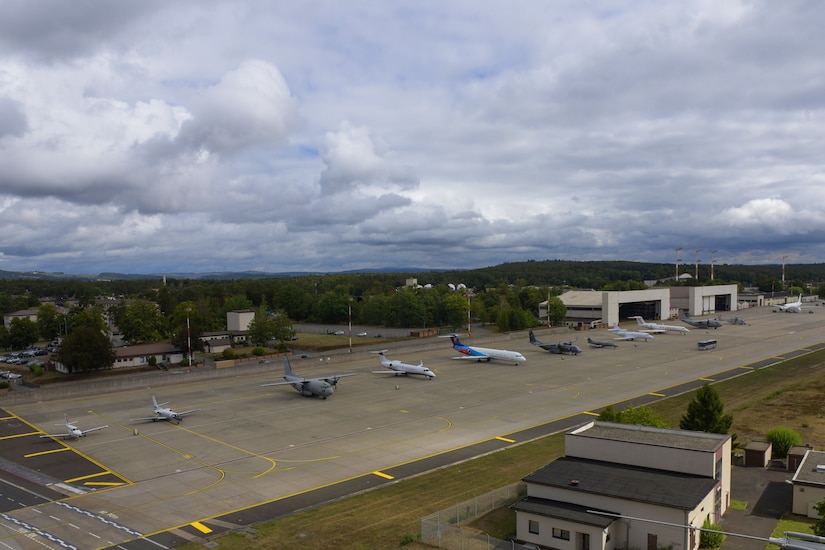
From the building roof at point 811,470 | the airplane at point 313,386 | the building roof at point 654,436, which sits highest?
the building roof at point 654,436

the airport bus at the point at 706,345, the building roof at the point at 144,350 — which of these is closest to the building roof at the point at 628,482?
the airport bus at the point at 706,345

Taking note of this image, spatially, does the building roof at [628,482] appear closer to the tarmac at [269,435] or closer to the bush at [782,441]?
the tarmac at [269,435]

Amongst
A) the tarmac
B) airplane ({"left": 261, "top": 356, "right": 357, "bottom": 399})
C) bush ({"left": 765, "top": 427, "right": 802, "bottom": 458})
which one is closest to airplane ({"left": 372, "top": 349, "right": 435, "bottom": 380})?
the tarmac

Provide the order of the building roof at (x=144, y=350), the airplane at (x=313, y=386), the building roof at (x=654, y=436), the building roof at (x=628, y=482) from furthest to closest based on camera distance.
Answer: the building roof at (x=144, y=350)
the airplane at (x=313, y=386)
the building roof at (x=654, y=436)
the building roof at (x=628, y=482)

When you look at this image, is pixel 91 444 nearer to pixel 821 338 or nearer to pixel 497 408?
pixel 497 408

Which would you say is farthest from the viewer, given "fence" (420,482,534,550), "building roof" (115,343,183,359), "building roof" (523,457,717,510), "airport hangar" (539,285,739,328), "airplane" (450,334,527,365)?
"airport hangar" (539,285,739,328)

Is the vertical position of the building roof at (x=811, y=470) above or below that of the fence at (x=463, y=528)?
above

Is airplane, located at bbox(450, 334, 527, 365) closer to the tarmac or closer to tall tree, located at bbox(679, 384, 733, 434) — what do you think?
the tarmac
